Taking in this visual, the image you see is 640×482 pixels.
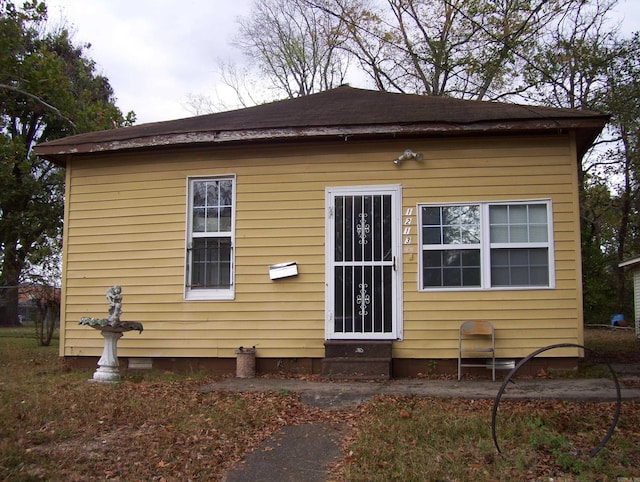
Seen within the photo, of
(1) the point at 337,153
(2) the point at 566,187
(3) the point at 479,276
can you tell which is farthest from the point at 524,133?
(1) the point at 337,153

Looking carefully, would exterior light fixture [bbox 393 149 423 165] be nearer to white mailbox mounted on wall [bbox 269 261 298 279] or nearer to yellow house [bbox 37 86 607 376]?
yellow house [bbox 37 86 607 376]

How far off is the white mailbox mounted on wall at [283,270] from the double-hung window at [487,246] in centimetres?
175

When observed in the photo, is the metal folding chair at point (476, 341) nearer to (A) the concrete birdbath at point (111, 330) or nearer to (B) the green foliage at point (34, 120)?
(A) the concrete birdbath at point (111, 330)

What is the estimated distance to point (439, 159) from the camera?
26.4 feet

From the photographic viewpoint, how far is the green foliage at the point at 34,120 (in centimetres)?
1529

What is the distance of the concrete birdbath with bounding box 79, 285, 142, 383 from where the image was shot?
7613 mm

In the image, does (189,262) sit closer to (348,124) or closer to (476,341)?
(348,124)

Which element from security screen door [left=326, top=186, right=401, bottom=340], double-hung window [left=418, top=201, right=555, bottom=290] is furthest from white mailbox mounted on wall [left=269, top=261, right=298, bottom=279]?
double-hung window [left=418, top=201, right=555, bottom=290]

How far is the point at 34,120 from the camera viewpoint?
89.9ft

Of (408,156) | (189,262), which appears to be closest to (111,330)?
(189,262)

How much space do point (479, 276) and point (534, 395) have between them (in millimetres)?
2003

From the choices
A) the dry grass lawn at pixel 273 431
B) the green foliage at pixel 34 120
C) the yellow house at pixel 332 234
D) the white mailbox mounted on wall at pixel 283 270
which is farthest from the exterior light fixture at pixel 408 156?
the green foliage at pixel 34 120

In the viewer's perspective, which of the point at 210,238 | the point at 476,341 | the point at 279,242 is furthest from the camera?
the point at 210,238

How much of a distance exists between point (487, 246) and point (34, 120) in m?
25.8
